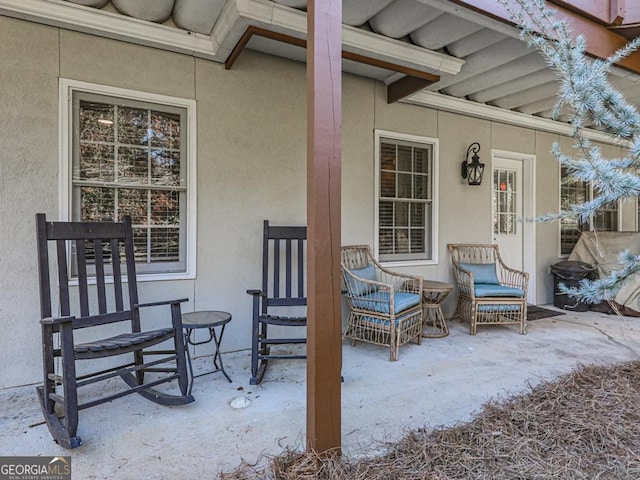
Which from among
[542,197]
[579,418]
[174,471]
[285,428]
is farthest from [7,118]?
[542,197]

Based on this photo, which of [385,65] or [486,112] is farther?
[486,112]

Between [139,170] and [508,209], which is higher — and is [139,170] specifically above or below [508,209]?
above

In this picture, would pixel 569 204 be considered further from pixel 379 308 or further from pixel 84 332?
pixel 84 332

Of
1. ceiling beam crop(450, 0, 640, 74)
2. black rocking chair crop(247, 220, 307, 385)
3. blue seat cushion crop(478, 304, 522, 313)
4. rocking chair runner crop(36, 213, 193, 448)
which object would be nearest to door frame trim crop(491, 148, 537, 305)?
blue seat cushion crop(478, 304, 522, 313)

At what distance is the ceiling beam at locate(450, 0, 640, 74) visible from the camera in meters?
2.39

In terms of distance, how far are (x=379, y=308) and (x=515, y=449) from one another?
5.10 feet

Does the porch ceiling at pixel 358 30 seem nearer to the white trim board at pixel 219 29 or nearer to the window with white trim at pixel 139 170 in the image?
the white trim board at pixel 219 29

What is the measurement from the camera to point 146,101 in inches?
120

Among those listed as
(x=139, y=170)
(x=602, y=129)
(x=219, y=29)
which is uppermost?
(x=219, y=29)

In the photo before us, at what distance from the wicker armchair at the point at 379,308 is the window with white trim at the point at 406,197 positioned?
58 cm

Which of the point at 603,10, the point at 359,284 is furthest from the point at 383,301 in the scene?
the point at 603,10

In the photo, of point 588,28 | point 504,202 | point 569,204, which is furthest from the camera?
point 569,204

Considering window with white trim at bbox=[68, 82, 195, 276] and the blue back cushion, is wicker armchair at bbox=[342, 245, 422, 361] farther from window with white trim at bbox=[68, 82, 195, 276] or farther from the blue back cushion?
window with white trim at bbox=[68, 82, 195, 276]

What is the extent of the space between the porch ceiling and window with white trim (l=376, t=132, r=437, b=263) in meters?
0.71
